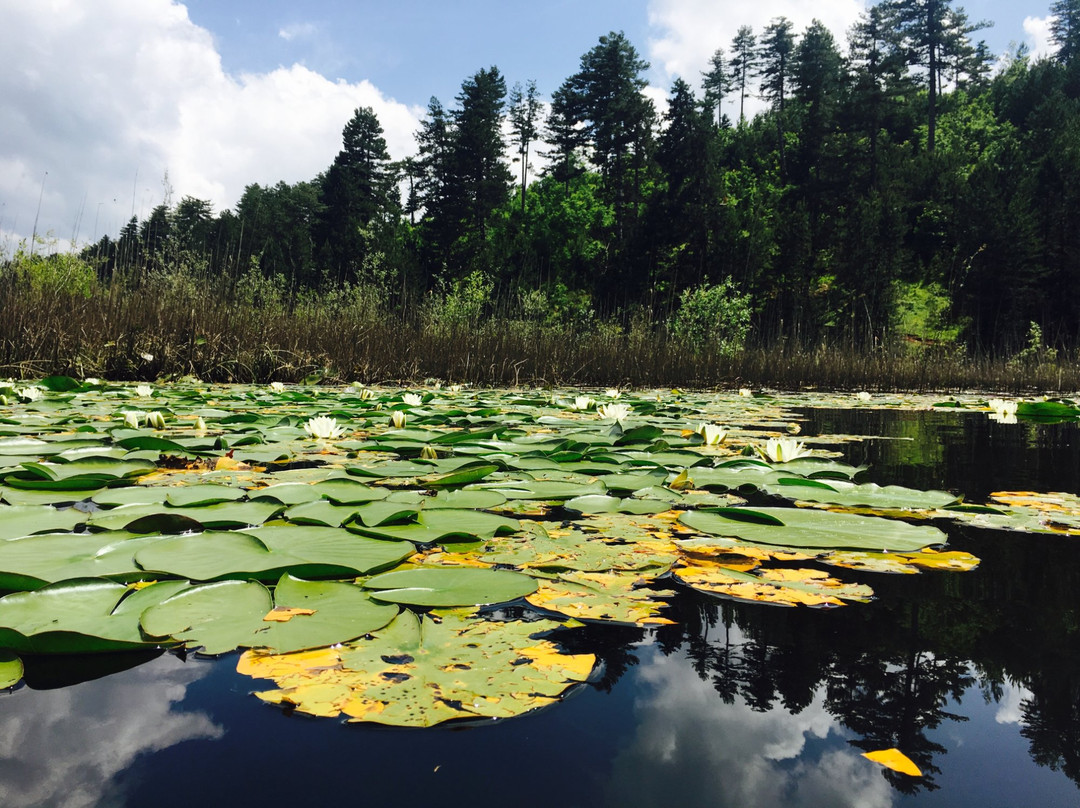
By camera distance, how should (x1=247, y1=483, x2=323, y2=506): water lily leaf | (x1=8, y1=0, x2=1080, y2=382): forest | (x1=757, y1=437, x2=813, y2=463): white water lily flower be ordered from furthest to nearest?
1. (x1=8, y1=0, x2=1080, y2=382): forest
2. (x1=757, y1=437, x2=813, y2=463): white water lily flower
3. (x1=247, y1=483, x2=323, y2=506): water lily leaf

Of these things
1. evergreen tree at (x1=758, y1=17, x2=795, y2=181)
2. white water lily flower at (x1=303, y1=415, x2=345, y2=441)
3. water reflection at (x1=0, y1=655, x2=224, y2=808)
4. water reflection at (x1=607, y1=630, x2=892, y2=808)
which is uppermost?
evergreen tree at (x1=758, y1=17, x2=795, y2=181)

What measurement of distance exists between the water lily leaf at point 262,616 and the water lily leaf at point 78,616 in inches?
1.0

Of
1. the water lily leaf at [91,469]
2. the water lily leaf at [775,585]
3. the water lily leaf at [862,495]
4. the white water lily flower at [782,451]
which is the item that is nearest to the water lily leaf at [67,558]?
the water lily leaf at [91,469]

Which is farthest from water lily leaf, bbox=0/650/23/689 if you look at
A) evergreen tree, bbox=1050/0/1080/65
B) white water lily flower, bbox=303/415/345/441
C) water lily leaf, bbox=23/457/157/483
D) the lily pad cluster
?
evergreen tree, bbox=1050/0/1080/65

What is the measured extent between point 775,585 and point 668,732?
1.16 ft

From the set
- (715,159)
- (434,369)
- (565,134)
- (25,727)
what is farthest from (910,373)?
(565,134)

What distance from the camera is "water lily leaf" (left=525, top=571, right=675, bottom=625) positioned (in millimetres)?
641

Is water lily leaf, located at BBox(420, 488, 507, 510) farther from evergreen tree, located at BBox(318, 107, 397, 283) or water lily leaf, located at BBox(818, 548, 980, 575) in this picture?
evergreen tree, located at BBox(318, 107, 397, 283)

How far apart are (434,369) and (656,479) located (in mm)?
4717

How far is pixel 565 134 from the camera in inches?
1089

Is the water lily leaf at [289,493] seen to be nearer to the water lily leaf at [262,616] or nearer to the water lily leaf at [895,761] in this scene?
the water lily leaf at [262,616]

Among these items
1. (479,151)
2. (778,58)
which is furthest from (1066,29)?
(479,151)

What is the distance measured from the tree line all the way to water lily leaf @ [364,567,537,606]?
12248 mm

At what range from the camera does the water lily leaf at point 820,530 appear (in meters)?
0.90
